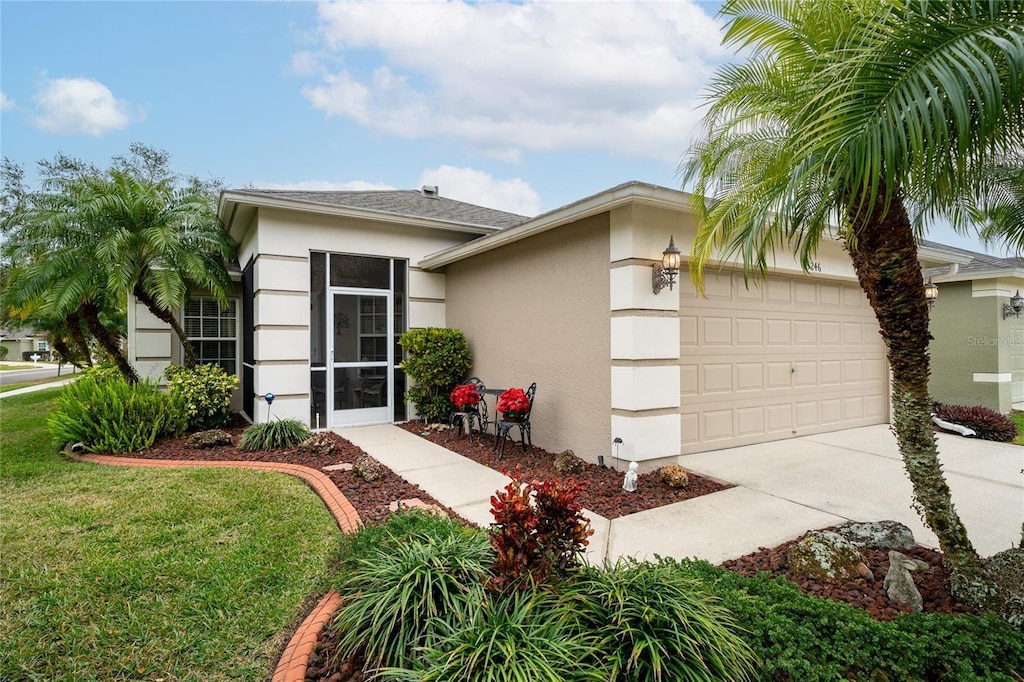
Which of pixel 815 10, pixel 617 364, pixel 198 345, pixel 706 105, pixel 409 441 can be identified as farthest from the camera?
pixel 198 345

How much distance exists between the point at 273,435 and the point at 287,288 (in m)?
2.32

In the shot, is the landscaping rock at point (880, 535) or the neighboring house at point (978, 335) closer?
the landscaping rock at point (880, 535)

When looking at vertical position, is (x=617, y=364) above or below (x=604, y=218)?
below

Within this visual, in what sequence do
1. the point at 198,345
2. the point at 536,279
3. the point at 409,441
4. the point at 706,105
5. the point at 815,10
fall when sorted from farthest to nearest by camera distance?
the point at 198,345 → the point at 409,441 → the point at 536,279 → the point at 706,105 → the point at 815,10

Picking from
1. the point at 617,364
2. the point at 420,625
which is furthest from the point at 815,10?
the point at 420,625

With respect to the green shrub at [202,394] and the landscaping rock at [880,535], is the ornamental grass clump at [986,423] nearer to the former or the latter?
the landscaping rock at [880,535]

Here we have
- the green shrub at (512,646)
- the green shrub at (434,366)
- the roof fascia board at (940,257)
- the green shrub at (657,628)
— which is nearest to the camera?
the green shrub at (512,646)

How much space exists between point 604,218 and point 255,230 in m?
5.73

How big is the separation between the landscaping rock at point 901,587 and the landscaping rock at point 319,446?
5.91 m

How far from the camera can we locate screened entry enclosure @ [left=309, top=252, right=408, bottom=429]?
26.7ft

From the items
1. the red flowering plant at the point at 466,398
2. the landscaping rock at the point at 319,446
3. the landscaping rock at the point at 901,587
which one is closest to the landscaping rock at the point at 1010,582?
the landscaping rock at the point at 901,587

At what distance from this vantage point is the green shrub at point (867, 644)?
214 centimetres

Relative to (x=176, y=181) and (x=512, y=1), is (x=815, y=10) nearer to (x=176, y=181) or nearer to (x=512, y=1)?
(x=512, y=1)

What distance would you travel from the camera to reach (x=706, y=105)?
472cm
